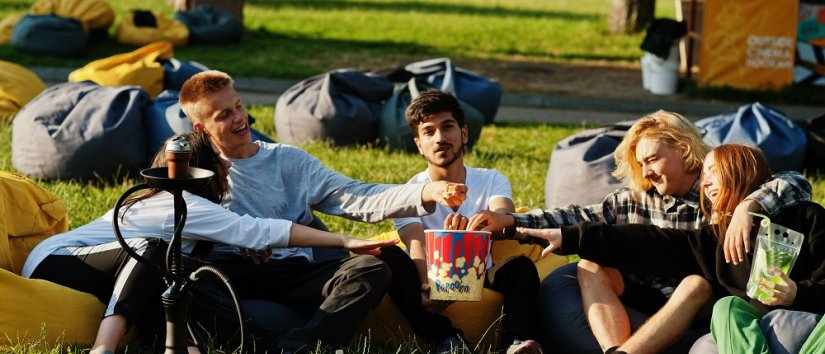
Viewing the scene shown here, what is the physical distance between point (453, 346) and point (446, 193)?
21.9 inches

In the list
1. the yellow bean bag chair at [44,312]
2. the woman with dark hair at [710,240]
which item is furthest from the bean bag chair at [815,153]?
the yellow bean bag chair at [44,312]

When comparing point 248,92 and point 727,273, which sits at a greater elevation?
point 727,273

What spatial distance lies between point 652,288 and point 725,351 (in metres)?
0.64

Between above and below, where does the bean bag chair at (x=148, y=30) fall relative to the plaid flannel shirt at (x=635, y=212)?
below

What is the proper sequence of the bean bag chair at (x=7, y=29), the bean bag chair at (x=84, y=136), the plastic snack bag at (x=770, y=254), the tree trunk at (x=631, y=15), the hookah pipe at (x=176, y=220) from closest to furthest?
the hookah pipe at (x=176, y=220)
the plastic snack bag at (x=770, y=254)
the bean bag chair at (x=84, y=136)
the bean bag chair at (x=7, y=29)
the tree trunk at (x=631, y=15)

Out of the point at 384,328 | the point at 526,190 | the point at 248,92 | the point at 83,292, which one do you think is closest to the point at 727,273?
the point at 384,328

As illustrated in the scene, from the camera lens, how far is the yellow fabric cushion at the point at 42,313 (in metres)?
5.02

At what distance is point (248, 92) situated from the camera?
44.1 feet

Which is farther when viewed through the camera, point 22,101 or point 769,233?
point 22,101

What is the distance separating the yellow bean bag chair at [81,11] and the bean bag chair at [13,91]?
579 centimetres

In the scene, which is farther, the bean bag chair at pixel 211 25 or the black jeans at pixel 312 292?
the bean bag chair at pixel 211 25

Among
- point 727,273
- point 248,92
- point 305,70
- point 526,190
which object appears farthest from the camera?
point 305,70

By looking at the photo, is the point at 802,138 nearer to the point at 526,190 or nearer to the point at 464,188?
the point at 526,190

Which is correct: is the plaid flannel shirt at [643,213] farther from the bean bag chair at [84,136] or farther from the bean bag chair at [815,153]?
the bean bag chair at [815,153]
